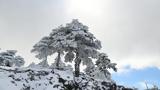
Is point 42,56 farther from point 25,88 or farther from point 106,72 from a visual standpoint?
point 25,88

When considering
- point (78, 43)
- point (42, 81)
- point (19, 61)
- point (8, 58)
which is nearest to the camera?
point (42, 81)

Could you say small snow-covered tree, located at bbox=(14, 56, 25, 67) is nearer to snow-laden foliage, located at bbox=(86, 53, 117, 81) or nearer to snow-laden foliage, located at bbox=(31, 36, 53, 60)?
snow-laden foliage, located at bbox=(31, 36, 53, 60)

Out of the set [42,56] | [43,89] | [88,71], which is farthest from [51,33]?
[43,89]

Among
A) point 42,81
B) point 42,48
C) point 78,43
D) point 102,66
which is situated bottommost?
point 42,81

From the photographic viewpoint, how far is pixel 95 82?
39.4 meters

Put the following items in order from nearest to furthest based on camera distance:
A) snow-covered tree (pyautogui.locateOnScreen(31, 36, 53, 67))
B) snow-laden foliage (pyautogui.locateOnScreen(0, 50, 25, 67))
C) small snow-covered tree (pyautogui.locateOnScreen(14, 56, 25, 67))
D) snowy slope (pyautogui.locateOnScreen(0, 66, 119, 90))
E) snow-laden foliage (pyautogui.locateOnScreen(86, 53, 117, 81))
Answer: snowy slope (pyautogui.locateOnScreen(0, 66, 119, 90)) < snow-laden foliage (pyautogui.locateOnScreen(86, 53, 117, 81)) < snow-covered tree (pyautogui.locateOnScreen(31, 36, 53, 67)) < snow-laden foliage (pyautogui.locateOnScreen(0, 50, 25, 67)) < small snow-covered tree (pyautogui.locateOnScreen(14, 56, 25, 67))

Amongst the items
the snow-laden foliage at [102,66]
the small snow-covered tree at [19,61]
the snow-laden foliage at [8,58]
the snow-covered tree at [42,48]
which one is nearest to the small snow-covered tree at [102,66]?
the snow-laden foliage at [102,66]

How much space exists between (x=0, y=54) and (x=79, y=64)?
21753 mm

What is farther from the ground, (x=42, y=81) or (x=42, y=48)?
(x=42, y=48)

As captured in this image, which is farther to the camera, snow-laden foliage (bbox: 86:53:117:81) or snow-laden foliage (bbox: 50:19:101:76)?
snow-laden foliage (bbox: 86:53:117:81)

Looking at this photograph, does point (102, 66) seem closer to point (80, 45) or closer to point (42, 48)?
point (80, 45)

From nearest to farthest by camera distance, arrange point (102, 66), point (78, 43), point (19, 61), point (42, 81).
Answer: point (42, 81) → point (78, 43) → point (102, 66) → point (19, 61)

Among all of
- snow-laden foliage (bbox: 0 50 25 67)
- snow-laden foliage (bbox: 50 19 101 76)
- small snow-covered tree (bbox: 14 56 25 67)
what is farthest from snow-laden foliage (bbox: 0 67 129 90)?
small snow-covered tree (bbox: 14 56 25 67)

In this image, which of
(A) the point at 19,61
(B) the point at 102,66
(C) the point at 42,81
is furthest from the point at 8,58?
(C) the point at 42,81
